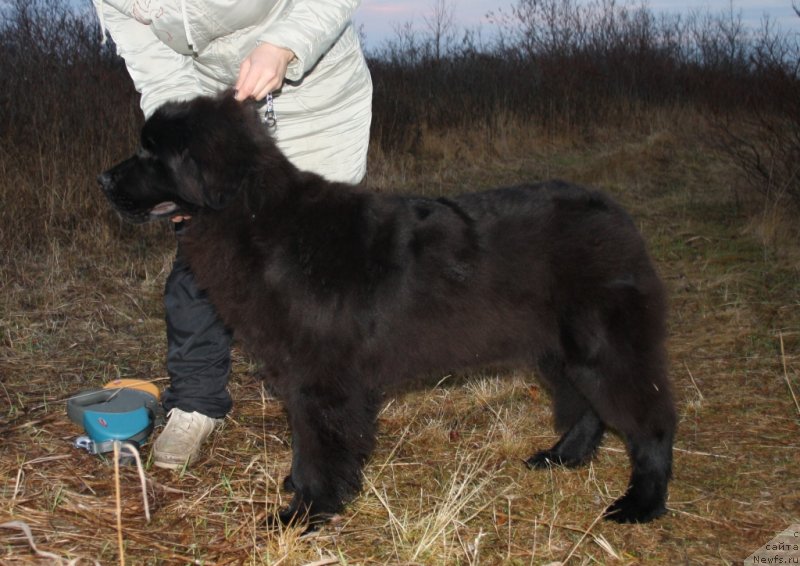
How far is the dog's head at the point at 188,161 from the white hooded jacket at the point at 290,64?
1.05 feet

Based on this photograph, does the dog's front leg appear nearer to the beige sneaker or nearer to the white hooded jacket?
the beige sneaker

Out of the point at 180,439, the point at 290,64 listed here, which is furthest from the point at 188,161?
the point at 180,439

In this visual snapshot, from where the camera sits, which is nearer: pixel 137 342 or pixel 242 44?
pixel 242 44

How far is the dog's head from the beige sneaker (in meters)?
1.05

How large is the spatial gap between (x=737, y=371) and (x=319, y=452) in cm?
283

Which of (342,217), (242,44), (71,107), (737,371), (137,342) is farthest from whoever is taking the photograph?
(71,107)

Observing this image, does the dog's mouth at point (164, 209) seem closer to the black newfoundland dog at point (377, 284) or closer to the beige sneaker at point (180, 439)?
the black newfoundland dog at point (377, 284)

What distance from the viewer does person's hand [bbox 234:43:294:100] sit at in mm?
2885

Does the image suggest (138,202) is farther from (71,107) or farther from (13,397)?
(71,107)

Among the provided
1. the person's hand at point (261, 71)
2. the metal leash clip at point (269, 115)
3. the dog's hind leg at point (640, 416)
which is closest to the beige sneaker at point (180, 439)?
the metal leash clip at point (269, 115)

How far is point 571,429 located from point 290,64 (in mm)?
1931

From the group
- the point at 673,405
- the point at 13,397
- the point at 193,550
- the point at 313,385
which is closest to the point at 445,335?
the point at 313,385

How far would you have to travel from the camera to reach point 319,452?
9.68ft

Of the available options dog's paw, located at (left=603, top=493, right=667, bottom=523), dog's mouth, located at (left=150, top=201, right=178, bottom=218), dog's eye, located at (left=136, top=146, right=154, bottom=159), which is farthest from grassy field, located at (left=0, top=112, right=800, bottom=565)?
dog's eye, located at (left=136, top=146, right=154, bottom=159)
